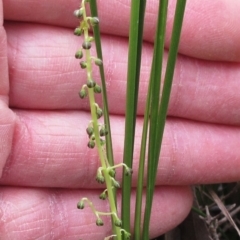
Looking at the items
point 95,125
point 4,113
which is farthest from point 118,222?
point 4,113

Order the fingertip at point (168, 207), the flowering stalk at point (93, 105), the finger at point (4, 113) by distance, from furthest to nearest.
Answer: the fingertip at point (168, 207) < the finger at point (4, 113) < the flowering stalk at point (93, 105)

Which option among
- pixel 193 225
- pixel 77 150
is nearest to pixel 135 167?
pixel 77 150

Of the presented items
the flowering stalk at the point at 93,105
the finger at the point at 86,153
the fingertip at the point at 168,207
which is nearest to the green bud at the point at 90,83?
the flowering stalk at the point at 93,105

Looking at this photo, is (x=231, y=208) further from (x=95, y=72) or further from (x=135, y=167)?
(x=95, y=72)

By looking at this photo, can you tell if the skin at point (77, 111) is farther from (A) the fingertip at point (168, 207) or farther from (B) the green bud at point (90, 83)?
(B) the green bud at point (90, 83)

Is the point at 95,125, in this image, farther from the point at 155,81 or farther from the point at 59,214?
the point at 59,214

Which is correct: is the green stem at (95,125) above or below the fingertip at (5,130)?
below

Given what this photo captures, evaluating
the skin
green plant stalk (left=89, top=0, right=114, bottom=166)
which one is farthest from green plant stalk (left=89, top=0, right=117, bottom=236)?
the skin
